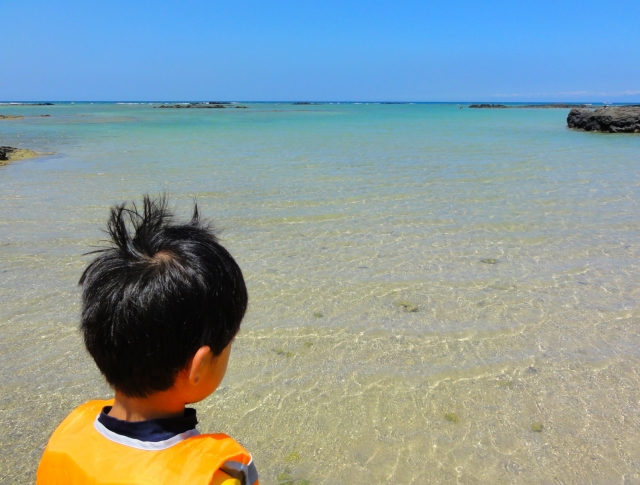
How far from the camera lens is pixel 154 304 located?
1221mm

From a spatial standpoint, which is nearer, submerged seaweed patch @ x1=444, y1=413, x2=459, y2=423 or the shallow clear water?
the shallow clear water

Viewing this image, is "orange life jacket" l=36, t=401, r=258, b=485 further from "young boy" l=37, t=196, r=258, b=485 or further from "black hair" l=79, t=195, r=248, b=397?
"black hair" l=79, t=195, r=248, b=397

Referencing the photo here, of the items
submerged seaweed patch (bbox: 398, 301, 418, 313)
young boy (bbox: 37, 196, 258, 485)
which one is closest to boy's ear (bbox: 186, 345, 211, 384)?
young boy (bbox: 37, 196, 258, 485)

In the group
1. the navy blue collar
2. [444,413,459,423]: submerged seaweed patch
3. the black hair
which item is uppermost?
the black hair

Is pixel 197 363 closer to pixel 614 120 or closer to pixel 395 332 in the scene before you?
pixel 395 332

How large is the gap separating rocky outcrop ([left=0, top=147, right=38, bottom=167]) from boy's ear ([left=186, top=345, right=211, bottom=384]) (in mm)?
13202

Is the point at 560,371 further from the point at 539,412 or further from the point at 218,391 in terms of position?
the point at 218,391

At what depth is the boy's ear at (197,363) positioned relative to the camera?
1.27 meters

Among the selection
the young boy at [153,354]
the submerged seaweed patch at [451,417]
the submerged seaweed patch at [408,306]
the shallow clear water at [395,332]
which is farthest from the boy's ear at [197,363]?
the submerged seaweed patch at [408,306]

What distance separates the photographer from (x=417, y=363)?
3291mm

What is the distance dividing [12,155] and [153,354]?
14.5 metres

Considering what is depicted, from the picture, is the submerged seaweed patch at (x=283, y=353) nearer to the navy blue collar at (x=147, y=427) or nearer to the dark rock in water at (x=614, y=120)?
the navy blue collar at (x=147, y=427)

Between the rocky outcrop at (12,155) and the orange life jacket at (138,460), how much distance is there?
Result: 1309cm

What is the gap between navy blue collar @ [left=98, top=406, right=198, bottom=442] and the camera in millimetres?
1233
